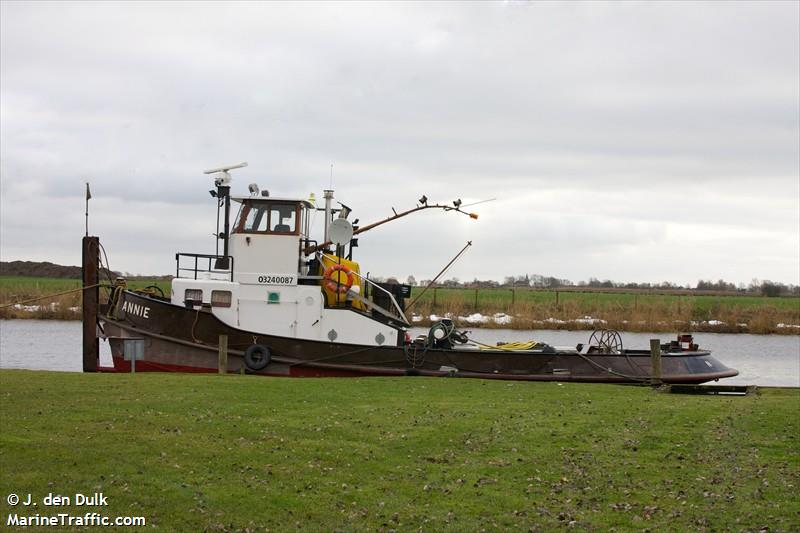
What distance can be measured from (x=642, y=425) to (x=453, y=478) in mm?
4040

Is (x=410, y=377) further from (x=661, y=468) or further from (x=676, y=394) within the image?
(x=661, y=468)

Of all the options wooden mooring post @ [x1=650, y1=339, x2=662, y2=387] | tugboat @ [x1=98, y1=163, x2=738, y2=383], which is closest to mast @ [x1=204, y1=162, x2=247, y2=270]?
tugboat @ [x1=98, y1=163, x2=738, y2=383]

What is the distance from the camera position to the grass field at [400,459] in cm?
876

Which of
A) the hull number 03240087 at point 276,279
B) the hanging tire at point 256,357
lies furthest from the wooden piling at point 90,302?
the hull number 03240087 at point 276,279

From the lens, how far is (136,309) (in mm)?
21109

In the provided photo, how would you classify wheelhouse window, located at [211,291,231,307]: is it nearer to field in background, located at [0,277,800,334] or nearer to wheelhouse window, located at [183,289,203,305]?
wheelhouse window, located at [183,289,203,305]

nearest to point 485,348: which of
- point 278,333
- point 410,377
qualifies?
point 410,377

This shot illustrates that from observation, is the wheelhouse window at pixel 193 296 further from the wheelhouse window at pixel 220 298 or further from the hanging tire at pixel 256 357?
the hanging tire at pixel 256 357

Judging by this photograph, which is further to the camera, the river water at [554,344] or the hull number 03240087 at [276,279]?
the river water at [554,344]

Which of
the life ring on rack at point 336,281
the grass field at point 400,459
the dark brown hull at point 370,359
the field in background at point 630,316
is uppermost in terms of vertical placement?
the life ring on rack at point 336,281

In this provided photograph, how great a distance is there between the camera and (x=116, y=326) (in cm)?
2147

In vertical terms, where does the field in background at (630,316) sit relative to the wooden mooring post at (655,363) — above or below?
above

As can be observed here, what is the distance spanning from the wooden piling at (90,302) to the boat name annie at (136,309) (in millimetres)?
672

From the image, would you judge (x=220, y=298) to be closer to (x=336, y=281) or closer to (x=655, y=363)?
(x=336, y=281)
